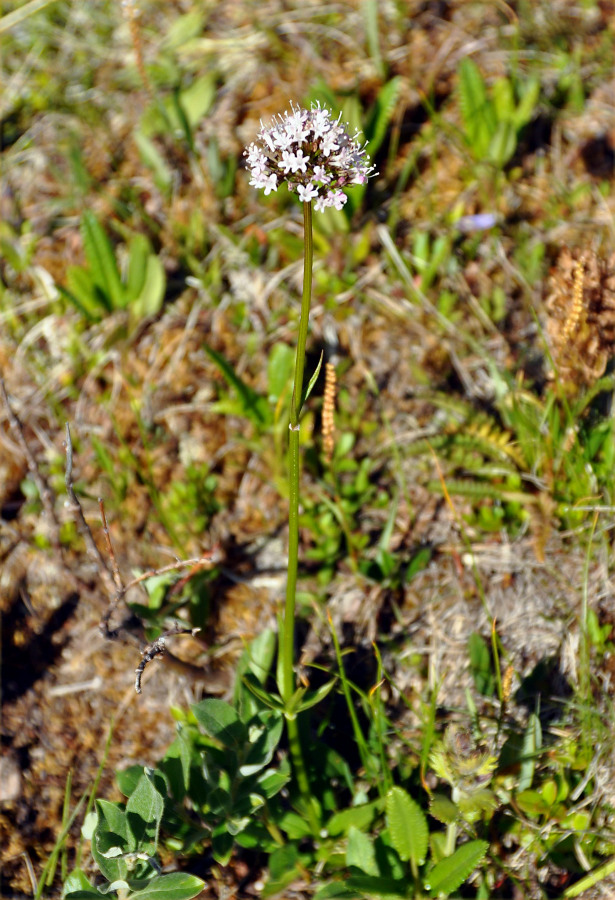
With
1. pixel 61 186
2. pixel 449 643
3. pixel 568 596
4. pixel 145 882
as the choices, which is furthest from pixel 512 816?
pixel 61 186

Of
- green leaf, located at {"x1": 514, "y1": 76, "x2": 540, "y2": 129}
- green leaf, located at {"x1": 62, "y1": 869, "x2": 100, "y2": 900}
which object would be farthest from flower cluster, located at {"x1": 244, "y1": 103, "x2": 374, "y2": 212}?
green leaf, located at {"x1": 514, "y1": 76, "x2": 540, "y2": 129}

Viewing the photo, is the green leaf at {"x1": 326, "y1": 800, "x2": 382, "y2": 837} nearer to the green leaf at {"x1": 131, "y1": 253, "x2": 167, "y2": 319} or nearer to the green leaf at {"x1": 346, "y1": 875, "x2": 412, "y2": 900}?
the green leaf at {"x1": 346, "y1": 875, "x2": 412, "y2": 900}

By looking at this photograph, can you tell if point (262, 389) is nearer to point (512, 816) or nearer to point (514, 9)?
point (512, 816)

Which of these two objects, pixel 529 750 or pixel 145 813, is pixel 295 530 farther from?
pixel 529 750

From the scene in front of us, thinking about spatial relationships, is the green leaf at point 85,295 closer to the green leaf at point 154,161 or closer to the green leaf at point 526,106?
the green leaf at point 154,161

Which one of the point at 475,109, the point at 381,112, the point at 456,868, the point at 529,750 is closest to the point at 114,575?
the point at 456,868

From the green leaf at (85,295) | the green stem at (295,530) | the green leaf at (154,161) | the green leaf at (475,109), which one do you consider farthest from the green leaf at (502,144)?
the green stem at (295,530)
